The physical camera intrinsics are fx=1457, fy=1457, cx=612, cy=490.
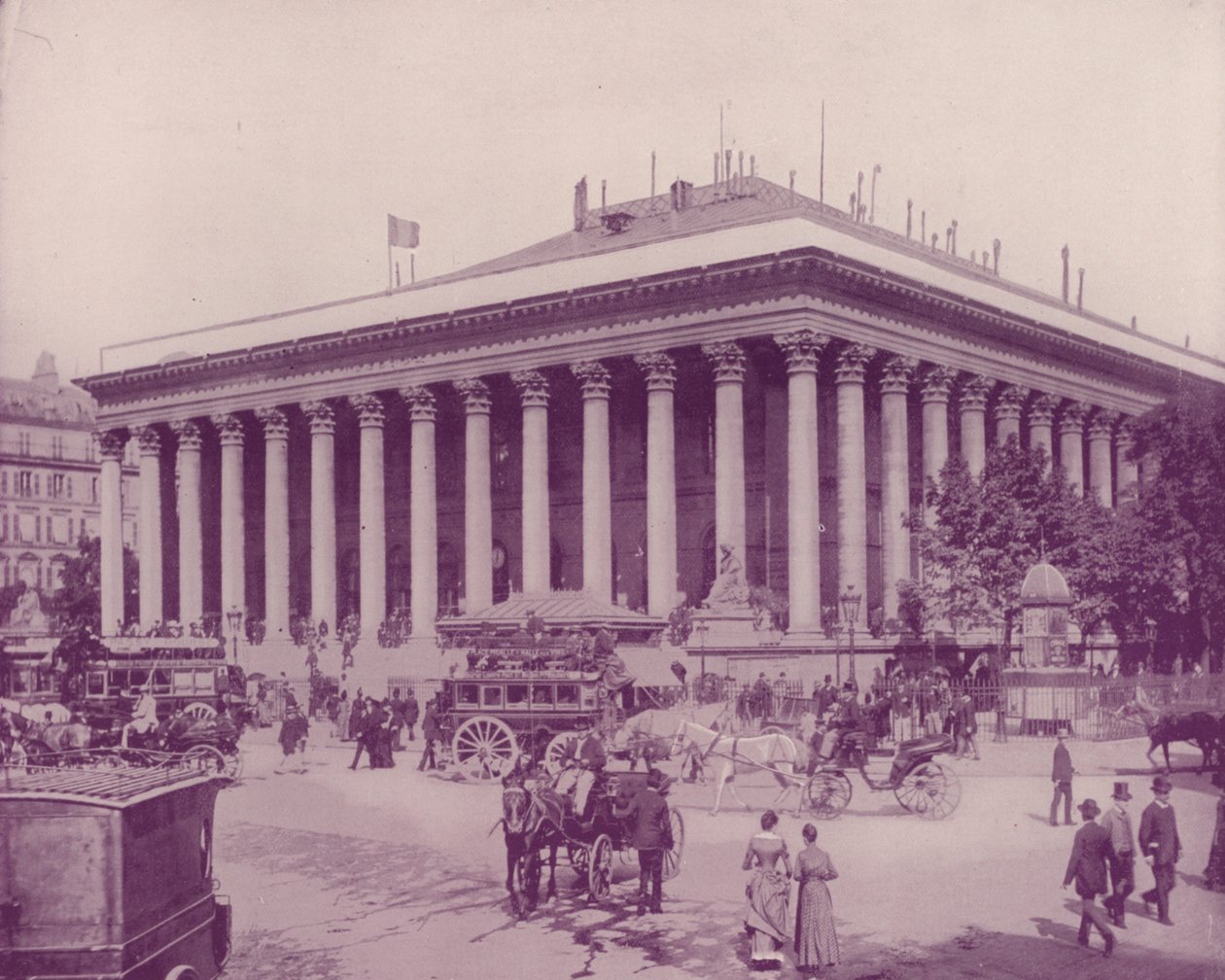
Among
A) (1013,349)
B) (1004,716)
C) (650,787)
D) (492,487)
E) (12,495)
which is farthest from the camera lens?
(12,495)

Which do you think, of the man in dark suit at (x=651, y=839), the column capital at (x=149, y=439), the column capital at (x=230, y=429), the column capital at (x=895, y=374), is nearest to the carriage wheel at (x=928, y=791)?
the man in dark suit at (x=651, y=839)

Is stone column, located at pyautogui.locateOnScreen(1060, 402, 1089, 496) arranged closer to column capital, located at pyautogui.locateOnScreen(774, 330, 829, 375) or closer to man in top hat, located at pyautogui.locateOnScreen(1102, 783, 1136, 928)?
column capital, located at pyautogui.locateOnScreen(774, 330, 829, 375)

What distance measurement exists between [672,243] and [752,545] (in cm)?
987

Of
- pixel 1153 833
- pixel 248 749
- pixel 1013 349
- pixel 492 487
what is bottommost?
pixel 248 749

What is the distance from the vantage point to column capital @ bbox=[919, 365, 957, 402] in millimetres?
44625

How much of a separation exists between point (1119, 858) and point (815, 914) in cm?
307

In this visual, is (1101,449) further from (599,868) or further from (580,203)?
(599,868)

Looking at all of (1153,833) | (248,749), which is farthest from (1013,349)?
(1153,833)

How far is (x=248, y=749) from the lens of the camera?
33000 millimetres

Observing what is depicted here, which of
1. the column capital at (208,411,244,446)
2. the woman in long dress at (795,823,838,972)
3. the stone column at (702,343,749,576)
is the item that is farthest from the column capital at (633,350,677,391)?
the woman in long dress at (795,823,838,972)

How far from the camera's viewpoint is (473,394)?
4750 cm

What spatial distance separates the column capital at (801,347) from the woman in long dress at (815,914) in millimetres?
28837

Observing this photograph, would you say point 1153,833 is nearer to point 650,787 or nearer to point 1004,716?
point 650,787

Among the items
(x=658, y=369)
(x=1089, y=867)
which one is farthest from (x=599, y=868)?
(x=658, y=369)
